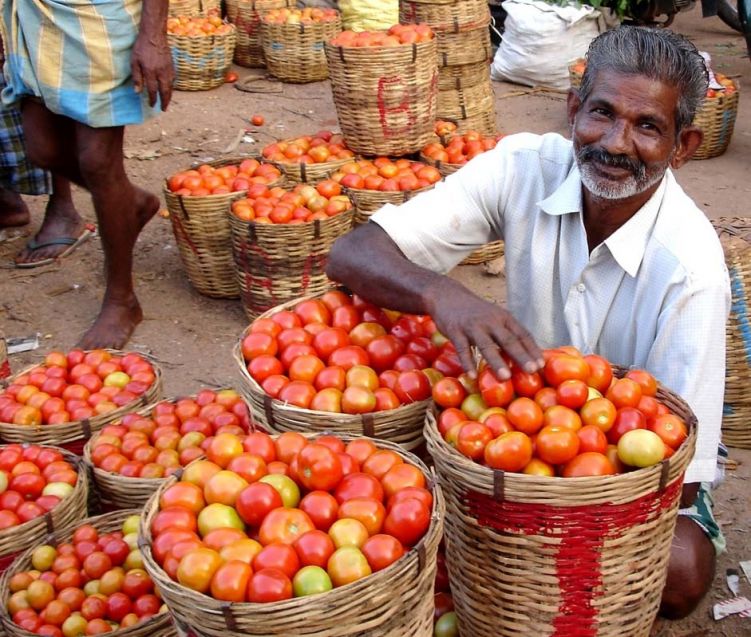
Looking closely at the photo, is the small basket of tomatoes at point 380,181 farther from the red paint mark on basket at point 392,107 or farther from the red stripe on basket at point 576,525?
the red stripe on basket at point 576,525

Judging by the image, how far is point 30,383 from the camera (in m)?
3.47

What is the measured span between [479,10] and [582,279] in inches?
183

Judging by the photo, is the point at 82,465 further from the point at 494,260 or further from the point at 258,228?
the point at 494,260

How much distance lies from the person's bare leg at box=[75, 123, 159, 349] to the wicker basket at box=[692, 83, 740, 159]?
4303 millimetres

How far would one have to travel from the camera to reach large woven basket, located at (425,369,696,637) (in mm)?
1956

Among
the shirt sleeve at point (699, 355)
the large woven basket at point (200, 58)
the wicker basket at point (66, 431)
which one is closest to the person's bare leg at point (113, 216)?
the wicker basket at point (66, 431)

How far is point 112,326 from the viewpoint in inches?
178

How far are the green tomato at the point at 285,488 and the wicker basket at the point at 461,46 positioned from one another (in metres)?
5.34

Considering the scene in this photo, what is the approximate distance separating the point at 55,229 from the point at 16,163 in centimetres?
46

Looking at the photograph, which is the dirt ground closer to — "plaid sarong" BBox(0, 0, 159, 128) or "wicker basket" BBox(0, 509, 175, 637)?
"plaid sarong" BBox(0, 0, 159, 128)

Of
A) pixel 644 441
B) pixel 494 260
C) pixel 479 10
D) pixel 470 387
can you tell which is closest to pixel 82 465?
pixel 470 387

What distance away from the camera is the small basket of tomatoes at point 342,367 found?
2295mm

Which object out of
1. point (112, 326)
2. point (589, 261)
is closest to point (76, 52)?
point (112, 326)

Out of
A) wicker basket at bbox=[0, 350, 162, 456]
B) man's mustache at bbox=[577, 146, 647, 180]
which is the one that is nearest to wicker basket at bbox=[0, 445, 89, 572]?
wicker basket at bbox=[0, 350, 162, 456]
